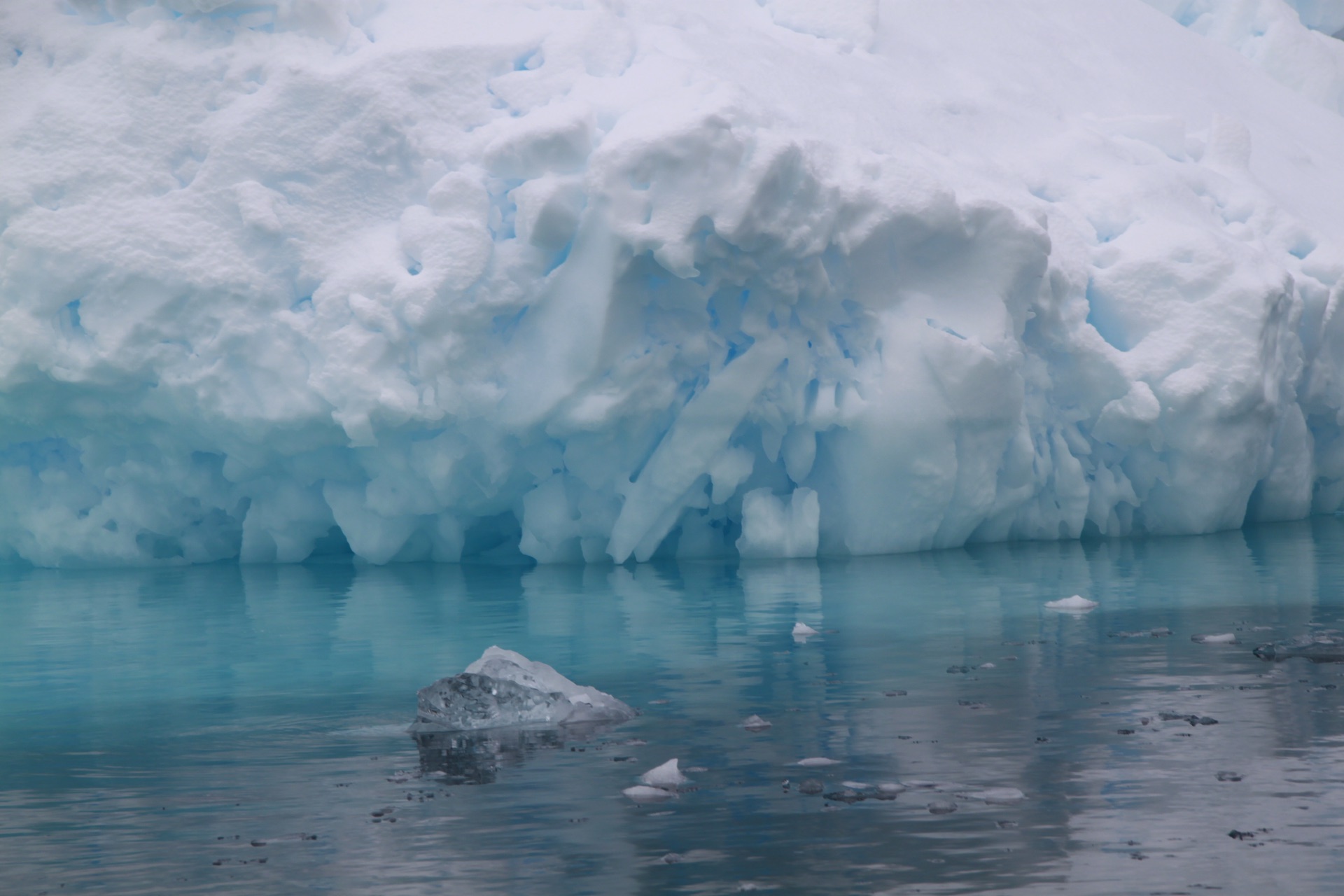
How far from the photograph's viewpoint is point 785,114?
1208 centimetres

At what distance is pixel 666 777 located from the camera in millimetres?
4363

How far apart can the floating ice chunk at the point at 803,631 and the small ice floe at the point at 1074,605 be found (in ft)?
5.15

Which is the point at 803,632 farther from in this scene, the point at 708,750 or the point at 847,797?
the point at 847,797

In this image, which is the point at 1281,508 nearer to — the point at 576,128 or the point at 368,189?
the point at 576,128

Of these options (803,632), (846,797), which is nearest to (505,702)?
(846,797)

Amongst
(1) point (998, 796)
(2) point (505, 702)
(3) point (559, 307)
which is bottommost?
(1) point (998, 796)

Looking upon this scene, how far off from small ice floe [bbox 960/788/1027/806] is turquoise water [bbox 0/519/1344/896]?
38 mm

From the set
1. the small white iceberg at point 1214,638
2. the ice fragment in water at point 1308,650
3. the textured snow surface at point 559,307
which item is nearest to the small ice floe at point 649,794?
the ice fragment in water at point 1308,650

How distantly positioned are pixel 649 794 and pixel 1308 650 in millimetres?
3483

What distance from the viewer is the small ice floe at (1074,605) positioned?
8336mm

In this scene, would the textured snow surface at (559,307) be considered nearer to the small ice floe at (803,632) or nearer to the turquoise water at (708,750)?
the turquoise water at (708,750)

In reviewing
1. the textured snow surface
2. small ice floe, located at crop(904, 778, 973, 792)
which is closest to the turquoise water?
small ice floe, located at crop(904, 778, 973, 792)

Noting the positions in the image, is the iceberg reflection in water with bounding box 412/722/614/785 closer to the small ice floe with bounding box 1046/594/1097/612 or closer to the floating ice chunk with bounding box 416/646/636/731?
the floating ice chunk with bounding box 416/646/636/731

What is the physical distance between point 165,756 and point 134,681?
1.93 m
